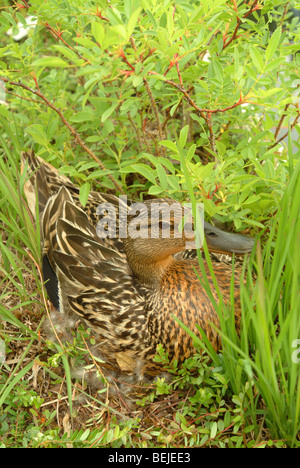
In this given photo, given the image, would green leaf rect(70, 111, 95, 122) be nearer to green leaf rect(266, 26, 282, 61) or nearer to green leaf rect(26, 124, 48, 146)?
green leaf rect(26, 124, 48, 146)

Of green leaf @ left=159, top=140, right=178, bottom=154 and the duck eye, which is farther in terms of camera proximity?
the duck eye

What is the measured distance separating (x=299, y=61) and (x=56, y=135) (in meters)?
1.14

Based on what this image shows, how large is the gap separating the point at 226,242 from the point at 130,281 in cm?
48

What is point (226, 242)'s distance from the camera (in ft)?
5.52

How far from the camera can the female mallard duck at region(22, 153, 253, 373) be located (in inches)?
66.6

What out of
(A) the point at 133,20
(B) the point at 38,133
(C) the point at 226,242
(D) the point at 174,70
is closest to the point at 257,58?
(D) the point at 174,70

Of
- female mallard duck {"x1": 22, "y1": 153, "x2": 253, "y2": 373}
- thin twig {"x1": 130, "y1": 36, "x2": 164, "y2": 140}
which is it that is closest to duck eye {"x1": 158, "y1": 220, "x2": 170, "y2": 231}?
female mallard duck {"x1": 22, "y1": 153, "x2": 253, "y2": 373}

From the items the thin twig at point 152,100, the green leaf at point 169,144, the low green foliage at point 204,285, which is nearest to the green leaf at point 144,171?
the low green foliage at point 204,285

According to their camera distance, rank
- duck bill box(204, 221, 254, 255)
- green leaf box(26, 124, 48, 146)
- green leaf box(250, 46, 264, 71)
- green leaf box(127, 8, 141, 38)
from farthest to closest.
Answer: green leaf box(26, 124, 48, 146), duck bill box(204, 221, 254, 255), green leaf box(250, 46, 264, 71), green leaf box(127, 8, 141, 38)

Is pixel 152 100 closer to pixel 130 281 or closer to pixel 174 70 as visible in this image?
pixel 174 70

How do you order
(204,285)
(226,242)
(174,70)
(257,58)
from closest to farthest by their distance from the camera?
(257,58)
(204,285)
(174,70)
(226,242)
